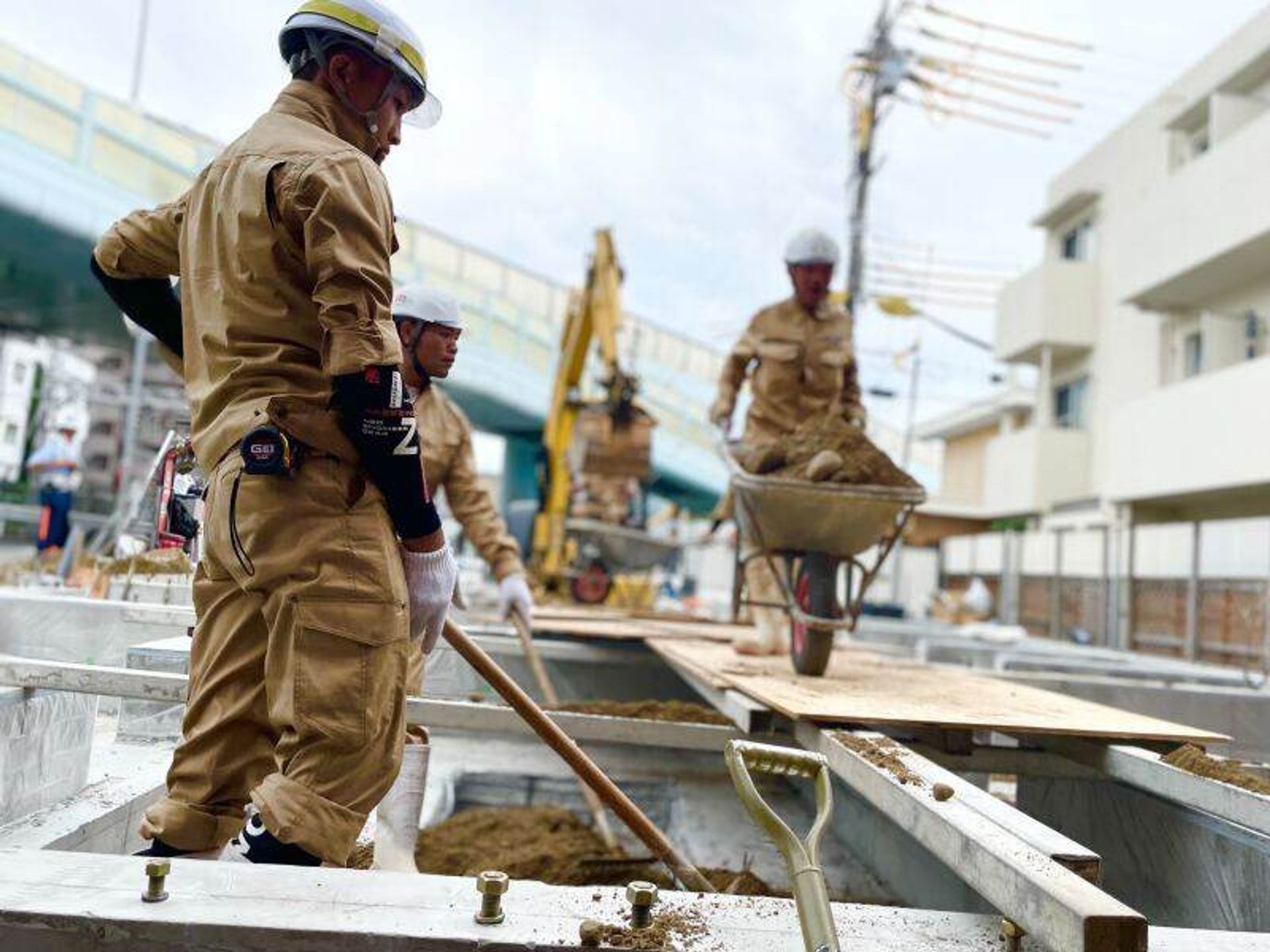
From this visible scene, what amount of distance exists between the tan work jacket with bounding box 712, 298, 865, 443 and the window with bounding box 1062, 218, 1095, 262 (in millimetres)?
17877

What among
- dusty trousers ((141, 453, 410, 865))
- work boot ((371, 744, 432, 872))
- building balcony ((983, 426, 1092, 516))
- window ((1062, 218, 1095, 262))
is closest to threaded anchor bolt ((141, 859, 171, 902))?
dusty trousers ((141, 453, 410, 865))

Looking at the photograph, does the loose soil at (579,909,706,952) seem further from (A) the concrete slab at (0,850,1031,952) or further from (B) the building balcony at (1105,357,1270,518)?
(B) the building balcony at (1105,357,1270,518)

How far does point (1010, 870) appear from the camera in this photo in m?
1.63

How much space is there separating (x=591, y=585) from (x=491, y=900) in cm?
1263

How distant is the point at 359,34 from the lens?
2080mm

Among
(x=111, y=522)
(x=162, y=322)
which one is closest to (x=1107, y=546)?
(x=111, y=522)

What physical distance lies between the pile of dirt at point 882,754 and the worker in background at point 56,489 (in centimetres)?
1000

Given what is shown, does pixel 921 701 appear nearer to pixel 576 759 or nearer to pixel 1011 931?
pixel 576 759

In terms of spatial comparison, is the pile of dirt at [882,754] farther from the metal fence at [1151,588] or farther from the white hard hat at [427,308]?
the metal fence at [1151,588]

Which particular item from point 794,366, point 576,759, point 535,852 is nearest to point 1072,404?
point 794,366

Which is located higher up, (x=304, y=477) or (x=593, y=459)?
(x=593, y=459)

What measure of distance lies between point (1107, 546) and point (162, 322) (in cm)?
1495

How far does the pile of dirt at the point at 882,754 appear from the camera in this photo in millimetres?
2242

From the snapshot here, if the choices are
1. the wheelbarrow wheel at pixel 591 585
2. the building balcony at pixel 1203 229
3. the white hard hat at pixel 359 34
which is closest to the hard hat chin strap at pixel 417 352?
the white hard hat at pixel 359 34
